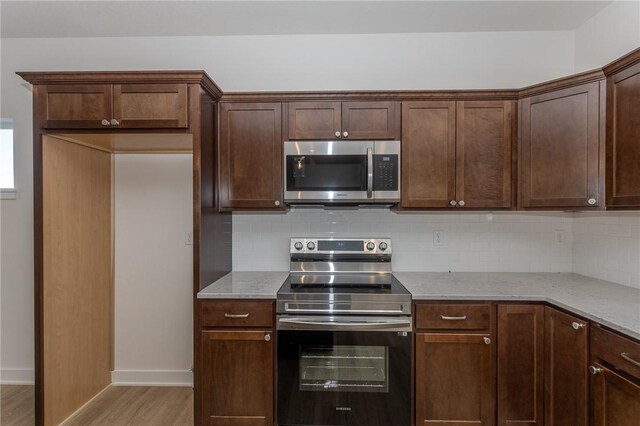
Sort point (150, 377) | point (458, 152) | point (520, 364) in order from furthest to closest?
1. point (150, 377)
2. point (458, 152)
3. point (520, 364)

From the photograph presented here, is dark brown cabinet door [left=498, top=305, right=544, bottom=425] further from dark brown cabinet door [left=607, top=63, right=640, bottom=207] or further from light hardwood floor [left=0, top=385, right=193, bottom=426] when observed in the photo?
light hardwood floor [left=0, top=385, right=193, bottom=426]

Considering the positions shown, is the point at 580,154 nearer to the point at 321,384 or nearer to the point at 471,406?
the point at 471,406

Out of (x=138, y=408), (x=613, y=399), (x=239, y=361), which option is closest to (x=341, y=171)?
(x=239, y=361)

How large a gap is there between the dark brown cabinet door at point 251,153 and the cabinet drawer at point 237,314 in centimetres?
71

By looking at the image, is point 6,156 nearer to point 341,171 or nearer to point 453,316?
point 341,171

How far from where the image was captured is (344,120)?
7.59 ft

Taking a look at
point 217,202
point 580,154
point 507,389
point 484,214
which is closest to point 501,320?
point 507,389

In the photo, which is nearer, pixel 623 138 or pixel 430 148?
pixel 623 138

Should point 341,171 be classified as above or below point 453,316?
above

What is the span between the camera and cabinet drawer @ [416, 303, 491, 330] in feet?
6.35

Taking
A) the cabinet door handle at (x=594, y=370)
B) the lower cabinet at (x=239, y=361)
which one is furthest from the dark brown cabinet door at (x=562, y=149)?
the lower cabinet at (x=239, y=361)

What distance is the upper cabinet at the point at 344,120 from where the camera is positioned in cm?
231

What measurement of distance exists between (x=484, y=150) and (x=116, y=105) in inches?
93.7

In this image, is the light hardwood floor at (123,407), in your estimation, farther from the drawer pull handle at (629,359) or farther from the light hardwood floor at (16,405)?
the drawer pull handle at (629,359)
